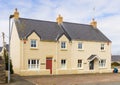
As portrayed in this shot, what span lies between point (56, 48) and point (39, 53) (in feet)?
10.3

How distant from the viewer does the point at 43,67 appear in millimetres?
35906

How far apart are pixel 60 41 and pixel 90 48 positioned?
243 inches

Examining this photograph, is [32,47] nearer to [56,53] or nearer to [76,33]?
[56,53]

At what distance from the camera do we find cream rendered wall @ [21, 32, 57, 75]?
3417 cm

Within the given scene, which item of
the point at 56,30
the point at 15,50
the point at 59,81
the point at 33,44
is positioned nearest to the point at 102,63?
the point at 56,30

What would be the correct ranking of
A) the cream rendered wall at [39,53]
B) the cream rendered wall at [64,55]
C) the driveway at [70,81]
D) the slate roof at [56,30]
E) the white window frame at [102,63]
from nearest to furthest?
the driveway at [70,81], the cream rendered wall at [39,53], the slate roof at [56,30], the cream rendered wall at [64,55], the white window frame at [102,63]

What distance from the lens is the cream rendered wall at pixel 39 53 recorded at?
34.2 meters

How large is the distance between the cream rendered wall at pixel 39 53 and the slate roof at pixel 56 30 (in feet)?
2.67

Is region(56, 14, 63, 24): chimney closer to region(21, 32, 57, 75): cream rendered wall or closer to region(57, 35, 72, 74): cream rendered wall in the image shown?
region(57, 35, 72, 74): cream rendered wall

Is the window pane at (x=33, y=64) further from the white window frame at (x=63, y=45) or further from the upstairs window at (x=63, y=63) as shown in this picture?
the white window frame at (x=63, y=45)

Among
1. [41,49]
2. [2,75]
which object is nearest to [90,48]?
[41,49]

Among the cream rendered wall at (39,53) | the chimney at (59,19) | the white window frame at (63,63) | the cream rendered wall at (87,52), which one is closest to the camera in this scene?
the cream rendered wall at (39,53)

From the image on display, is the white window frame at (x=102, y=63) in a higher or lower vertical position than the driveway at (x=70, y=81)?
higher

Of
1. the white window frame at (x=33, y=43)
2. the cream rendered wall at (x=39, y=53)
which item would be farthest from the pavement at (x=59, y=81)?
the white window frame at (x=33, y=43)
